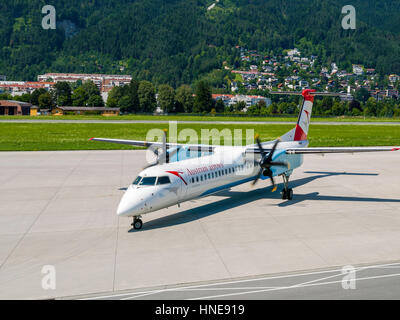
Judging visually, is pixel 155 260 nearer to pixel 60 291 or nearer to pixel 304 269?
pixel 60 291

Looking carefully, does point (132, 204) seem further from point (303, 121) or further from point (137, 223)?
point (303, 121)

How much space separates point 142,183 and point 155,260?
169 inches

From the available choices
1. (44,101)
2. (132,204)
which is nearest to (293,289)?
(132,204)

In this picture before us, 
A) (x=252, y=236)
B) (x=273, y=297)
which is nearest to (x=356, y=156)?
(x=252, y=236)

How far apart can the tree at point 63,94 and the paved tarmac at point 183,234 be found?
153741 mm

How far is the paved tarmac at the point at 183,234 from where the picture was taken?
44.2 ft

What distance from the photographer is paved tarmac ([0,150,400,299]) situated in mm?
13461

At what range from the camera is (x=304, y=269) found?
45.9 feet

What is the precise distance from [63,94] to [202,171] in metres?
177

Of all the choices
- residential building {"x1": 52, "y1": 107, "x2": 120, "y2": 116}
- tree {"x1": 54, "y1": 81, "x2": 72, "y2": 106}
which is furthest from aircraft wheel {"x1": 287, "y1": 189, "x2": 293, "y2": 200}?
tree {"x1": 54, "y1": 81, "x2": 72, "y2": 106}

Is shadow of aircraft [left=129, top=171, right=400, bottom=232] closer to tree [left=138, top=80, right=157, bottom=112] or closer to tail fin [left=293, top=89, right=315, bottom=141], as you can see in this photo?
tail fin [left=293, top=89, right=315, bottom=141]

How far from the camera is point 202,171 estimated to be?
2064 cm

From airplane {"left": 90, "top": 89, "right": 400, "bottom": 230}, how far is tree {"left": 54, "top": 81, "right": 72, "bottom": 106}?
159887 mm

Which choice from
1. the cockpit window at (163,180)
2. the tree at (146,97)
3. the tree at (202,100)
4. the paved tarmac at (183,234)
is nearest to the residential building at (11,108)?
the tree at (146,97)
